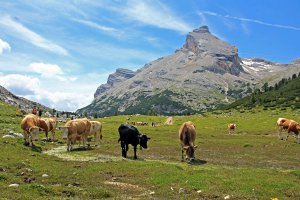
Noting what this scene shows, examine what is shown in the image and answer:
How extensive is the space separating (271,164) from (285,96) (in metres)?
176

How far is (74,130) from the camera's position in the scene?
129ft

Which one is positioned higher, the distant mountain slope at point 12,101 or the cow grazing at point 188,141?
the distant mountain slope at point 12,101

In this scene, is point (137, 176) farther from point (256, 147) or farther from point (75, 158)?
point (256, 147)

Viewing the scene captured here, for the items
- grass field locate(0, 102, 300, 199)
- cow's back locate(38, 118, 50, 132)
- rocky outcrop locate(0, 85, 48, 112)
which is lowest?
grass field locate(0, 102, 300, 199)

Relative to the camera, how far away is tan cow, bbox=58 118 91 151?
38.4 metres

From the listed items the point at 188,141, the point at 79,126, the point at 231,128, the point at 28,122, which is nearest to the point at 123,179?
the point at 188,141

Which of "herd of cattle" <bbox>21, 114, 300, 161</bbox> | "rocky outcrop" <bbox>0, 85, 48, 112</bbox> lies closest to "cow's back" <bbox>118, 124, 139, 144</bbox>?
"herd of cattle" <bbox>21, 114, 300, 161</bbox>

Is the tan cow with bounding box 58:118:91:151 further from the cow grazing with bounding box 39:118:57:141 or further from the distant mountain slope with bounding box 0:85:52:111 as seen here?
the distant mountain slope with bounding box 0:85:52:111

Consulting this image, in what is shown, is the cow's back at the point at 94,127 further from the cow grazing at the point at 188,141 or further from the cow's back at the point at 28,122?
the cow grazing at the point at 188,141

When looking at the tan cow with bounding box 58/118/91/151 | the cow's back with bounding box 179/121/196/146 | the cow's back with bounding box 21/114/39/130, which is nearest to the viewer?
the cow's back with bounding box 179/121/196/146

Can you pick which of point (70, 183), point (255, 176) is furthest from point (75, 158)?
point (255, 176)

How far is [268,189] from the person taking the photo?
20.9 metres

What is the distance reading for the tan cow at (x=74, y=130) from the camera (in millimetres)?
38438

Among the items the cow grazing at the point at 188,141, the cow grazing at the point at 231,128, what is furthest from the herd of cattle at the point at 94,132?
the cow grazing at the point at 231,128
